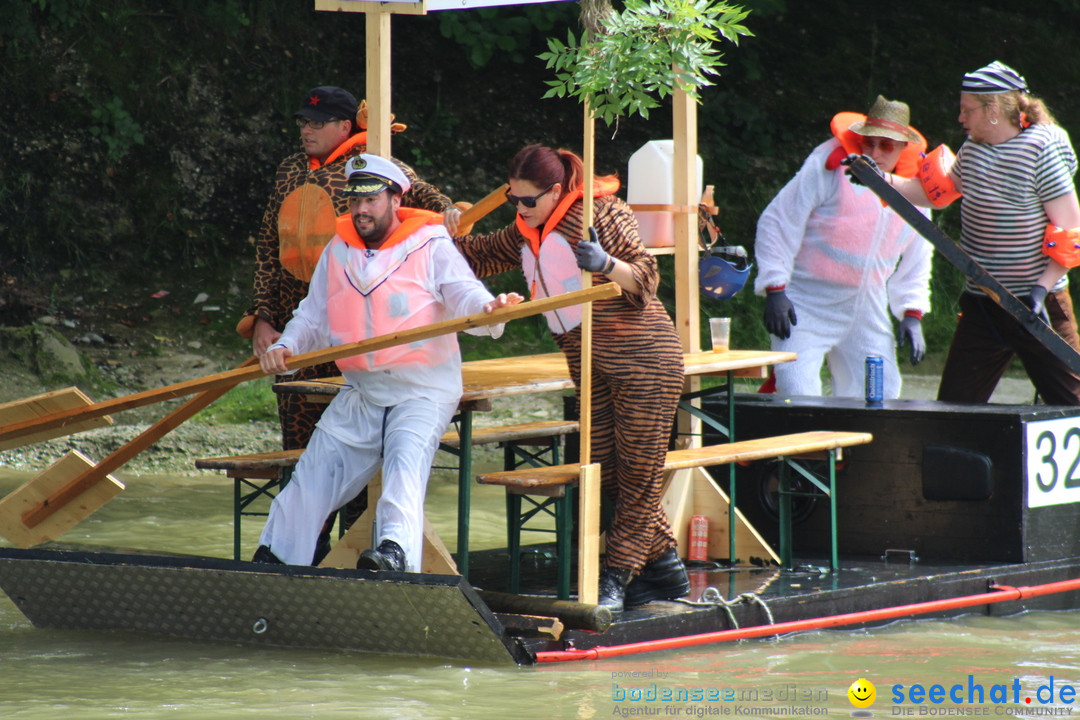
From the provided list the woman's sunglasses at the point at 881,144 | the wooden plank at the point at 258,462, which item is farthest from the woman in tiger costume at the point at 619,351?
the woman's sunglasses at the point at 881,144

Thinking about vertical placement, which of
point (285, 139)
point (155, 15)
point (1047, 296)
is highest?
point (155, 15)

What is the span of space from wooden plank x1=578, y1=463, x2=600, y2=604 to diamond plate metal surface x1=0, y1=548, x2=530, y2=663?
30 cm

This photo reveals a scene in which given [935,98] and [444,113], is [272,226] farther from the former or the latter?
[935,98]

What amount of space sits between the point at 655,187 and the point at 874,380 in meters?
1.27

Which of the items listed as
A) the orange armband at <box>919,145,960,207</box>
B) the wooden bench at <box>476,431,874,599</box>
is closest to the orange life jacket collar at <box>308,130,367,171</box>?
the wooden bench at <box>476,431,874,599</box>

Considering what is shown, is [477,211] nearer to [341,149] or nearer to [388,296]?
[341,149]

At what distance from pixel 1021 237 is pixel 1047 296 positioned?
31 centimetres

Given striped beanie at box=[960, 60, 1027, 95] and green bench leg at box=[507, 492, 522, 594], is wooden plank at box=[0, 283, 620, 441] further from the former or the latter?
striped beanie at box=[960, 60, 1027, 95]

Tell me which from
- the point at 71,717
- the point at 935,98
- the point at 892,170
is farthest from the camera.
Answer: the point at 935,98

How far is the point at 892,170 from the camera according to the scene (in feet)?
24.3

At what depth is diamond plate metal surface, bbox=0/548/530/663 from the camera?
193 inches

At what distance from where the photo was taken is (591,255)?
494 centimetres

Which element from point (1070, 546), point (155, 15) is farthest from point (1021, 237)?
point (155, 15)

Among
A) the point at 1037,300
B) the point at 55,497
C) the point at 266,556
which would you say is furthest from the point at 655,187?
the point at 55,497
